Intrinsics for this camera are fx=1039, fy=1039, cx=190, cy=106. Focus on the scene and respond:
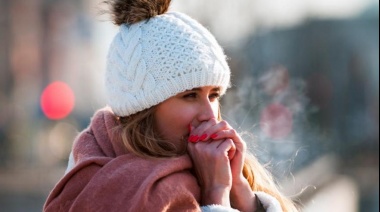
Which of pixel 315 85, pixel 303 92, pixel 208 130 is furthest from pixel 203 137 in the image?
pixel 315 85

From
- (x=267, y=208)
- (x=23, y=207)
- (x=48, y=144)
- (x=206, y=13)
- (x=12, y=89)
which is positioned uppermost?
(x=267, y=208)

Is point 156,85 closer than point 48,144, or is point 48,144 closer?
point 156,85

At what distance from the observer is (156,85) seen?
10.7ft

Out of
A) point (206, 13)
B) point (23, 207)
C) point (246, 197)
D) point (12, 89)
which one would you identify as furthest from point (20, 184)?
point (246, 197)

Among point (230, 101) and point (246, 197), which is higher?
point (246, 197)

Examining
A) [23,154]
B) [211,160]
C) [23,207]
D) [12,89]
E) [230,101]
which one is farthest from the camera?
[12,89]

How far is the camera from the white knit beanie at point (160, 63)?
10.7ft

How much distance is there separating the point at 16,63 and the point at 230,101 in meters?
28.9

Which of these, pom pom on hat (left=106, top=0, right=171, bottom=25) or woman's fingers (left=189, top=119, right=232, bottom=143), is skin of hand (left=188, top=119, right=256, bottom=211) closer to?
woman's fingers (left=189, top=119, right=232, bottom=143)

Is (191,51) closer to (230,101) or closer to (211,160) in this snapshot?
(211,160)

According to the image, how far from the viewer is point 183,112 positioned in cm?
325

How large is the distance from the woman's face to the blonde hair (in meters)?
0.03

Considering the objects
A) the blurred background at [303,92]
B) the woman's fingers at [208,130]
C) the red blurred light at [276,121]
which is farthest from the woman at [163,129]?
the red blurred light at [276,121]

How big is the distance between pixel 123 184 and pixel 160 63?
0.44 metres
